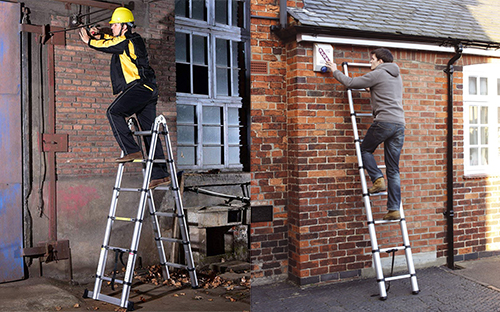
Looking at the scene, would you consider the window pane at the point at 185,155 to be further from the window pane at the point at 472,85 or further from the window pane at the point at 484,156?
the window pane at the point at 484,156

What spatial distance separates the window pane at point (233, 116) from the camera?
3119mm

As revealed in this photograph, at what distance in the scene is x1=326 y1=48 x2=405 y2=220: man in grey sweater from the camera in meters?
4.66

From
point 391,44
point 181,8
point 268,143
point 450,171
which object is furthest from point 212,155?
point 450,171

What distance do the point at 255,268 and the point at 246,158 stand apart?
6.64ft

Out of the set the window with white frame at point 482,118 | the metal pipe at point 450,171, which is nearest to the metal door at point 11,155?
the metal pipe at point 450,171

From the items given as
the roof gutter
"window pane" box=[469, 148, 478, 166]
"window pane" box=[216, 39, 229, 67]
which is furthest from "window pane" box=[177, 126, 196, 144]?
"window pane" box=[469, 148, 478, 166]

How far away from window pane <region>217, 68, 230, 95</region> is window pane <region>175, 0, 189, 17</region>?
40 centimetres

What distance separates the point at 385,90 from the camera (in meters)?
4.70

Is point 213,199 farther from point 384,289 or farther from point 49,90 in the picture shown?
point 384,289

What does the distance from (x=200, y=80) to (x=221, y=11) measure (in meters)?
0.51

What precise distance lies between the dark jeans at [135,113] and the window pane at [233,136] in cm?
47

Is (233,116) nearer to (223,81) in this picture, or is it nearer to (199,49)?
(223,81)

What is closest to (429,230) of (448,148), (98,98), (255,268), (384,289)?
(448,148)

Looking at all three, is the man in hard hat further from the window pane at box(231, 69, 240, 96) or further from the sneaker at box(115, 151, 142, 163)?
the window pane at box(231, 69, 240, 96)
